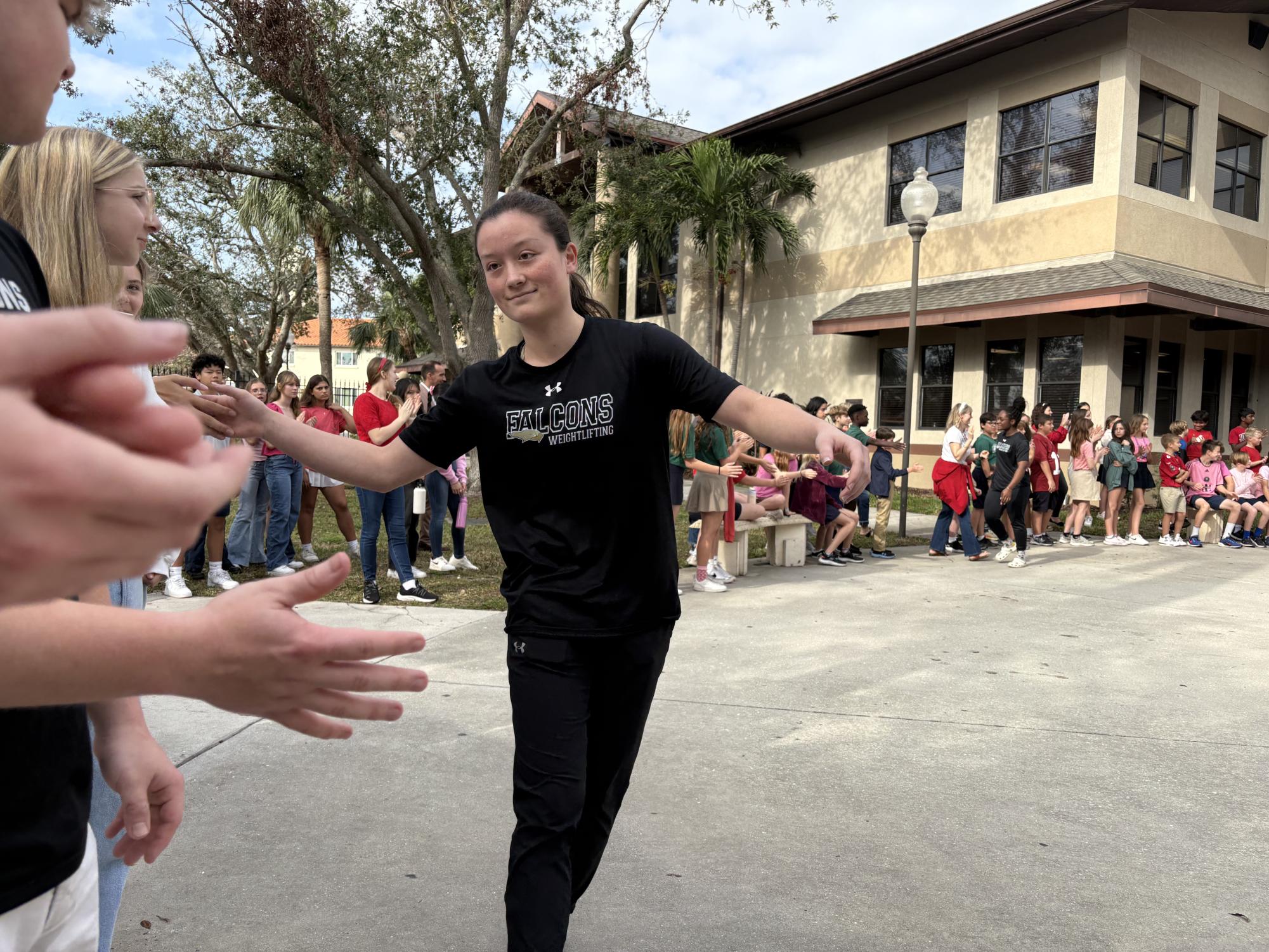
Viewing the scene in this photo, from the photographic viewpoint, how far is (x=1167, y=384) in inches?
673

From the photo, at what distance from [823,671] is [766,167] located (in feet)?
52.4

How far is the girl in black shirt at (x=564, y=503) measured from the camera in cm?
238

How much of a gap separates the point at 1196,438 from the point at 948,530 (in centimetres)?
591

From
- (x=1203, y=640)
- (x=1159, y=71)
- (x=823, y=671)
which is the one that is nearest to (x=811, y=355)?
(x=1159, y=71)

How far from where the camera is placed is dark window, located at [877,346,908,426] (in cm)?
1873

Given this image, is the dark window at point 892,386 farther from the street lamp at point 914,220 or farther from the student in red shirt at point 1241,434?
the street lamp at point 914,220

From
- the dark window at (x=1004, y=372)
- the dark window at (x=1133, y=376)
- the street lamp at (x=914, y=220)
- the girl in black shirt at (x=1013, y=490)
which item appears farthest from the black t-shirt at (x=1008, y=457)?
the dark window at (x=1133, y=376)

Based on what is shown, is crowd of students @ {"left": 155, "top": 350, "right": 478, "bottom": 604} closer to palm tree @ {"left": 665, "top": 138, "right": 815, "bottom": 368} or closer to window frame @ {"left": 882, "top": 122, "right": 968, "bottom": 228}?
palm tree @ {"left": 665, "top": 138, "right": 815, "bottom": 368}

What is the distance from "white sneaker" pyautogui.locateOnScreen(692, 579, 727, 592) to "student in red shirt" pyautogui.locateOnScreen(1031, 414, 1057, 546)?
5580 mm

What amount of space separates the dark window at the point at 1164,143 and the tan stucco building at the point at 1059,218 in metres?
0.05

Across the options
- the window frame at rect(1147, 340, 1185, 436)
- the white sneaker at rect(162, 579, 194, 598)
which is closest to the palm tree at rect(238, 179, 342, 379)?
the white sneaker at rect(162, 579, 194, 598)

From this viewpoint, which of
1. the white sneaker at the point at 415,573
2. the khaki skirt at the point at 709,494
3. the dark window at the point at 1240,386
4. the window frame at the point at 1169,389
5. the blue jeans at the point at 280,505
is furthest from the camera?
Result: the dark window at the point at 1240,386

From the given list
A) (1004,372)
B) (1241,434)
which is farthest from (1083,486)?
(1004,372)

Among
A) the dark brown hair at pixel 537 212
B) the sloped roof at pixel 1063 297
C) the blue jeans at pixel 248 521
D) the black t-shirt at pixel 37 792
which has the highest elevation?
the sloped roof at pixel 1063 297
